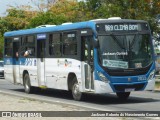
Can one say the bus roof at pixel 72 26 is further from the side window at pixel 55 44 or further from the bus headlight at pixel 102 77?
the bus headlight at pixel 102 77

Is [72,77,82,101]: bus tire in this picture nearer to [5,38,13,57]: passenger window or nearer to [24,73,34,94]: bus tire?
[24,73,34,94]: bus tire

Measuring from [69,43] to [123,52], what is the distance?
2.79 m

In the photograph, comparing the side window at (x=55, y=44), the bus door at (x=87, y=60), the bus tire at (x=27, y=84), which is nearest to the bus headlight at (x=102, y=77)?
the bus door at (x=87, y=60)

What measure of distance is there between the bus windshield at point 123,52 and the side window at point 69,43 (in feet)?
5.76

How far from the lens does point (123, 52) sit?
17750 millimetres

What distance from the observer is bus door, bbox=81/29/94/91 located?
710 inches

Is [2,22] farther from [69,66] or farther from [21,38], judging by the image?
[69,66]

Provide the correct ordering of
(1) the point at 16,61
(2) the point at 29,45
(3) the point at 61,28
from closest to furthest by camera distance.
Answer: (3) the point at 61,28 → (2) the point at 29,45 → (1) the point at 16,61

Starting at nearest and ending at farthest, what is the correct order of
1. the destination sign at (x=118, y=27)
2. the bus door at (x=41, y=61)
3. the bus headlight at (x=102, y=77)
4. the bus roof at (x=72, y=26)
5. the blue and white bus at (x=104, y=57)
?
the bus headlight at (x=102, y=77)
the blue and white bus at (x=104, y=57)
the destination sign at (x=118, y=27)
the bus roof at (x=72, y=26)
the bus door at (x=41, y=61)

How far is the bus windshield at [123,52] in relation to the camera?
17641mm

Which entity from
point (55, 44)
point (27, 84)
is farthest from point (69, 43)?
point (27, 84)

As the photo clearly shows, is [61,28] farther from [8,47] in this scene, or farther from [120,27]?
[8,47]

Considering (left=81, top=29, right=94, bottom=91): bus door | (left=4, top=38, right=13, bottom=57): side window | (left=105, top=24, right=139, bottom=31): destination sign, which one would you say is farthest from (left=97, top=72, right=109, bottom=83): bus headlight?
(left=4, top=38, right=13, bottom=57): side window

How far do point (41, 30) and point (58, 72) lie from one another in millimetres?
2694
